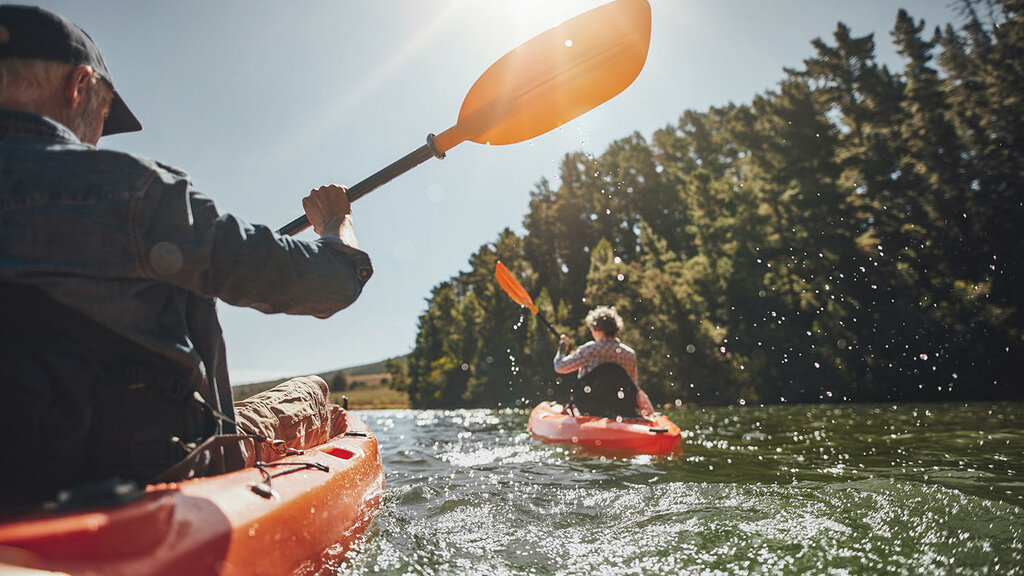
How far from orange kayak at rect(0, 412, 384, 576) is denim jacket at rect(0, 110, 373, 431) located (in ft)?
1.03

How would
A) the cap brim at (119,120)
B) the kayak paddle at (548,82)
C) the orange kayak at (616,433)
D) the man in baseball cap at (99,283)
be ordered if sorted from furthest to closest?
the orange kayak at (616,433)
the kayak paddle at (548,82)
the cap brim at (119,120)
the man in baseball cap at (99,283)

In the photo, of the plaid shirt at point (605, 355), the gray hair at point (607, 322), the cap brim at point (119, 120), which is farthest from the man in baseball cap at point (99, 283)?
the gray hair at point (607, 322)

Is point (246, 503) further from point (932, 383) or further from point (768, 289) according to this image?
point (768, 289)

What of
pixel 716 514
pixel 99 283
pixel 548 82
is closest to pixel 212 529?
pixel 99 283

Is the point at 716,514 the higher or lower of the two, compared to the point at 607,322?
lower

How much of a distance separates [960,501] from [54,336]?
3.54 metres

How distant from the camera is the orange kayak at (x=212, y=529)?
0.97 metres

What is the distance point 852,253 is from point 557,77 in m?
18.7

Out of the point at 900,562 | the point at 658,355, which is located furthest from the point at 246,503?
the point at 658,355

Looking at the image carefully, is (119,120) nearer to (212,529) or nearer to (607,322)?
(212,529)

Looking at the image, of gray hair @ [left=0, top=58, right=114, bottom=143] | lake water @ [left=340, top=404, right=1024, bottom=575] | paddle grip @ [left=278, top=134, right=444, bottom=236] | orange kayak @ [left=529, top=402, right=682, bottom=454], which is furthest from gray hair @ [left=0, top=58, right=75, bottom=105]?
orange kayak @ [left=529, top=402, right=682, bottom=454]

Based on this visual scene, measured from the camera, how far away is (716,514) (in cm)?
250

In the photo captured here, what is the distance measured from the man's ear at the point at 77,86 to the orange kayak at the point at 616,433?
4692mm

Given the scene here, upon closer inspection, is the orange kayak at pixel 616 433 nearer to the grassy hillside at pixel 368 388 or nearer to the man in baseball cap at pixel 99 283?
the man in baseball cap at pixel 99 283
